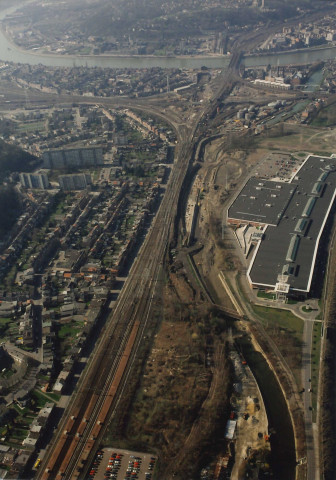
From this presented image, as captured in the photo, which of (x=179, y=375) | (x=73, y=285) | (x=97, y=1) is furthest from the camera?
(x=97, y=1)

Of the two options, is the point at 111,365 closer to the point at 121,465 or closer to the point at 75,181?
the point at 121,465

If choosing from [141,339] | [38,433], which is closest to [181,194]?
[141,339]

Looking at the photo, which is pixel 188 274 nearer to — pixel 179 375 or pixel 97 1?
pixel 179 375

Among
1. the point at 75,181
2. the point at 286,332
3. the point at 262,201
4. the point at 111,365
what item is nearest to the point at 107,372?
the point at 111,365

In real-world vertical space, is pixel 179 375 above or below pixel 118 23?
below

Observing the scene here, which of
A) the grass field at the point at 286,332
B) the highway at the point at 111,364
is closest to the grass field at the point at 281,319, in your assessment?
the grass field at the point at 286,332
